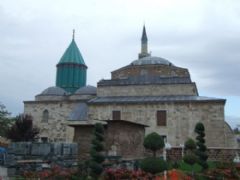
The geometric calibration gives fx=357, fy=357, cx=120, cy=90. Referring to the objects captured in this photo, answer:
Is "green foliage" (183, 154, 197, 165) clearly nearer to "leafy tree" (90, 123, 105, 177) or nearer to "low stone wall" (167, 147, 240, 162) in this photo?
"low stone wall" (167, 147, 240, 162)

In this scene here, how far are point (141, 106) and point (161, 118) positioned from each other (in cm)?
173

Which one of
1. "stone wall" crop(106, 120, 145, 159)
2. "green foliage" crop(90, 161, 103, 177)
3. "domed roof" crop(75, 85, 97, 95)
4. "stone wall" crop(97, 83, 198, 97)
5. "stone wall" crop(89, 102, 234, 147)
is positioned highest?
"domed roof" crop(75, 85, 97, 95)

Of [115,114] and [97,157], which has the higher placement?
[115,114]

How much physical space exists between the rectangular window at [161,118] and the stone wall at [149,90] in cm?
228

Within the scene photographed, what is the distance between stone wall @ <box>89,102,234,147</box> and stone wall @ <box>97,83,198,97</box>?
75.3 inches

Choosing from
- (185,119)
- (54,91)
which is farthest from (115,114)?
(54,91)

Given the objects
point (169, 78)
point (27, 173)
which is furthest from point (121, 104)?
point (27, 173)

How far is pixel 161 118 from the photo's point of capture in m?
25.8

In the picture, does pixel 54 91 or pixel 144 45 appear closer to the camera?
pixel 54 91

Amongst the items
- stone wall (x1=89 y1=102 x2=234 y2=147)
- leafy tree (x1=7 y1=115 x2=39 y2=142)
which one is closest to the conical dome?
stone wall (x1=89 y1=102 x2=234 y2=147)

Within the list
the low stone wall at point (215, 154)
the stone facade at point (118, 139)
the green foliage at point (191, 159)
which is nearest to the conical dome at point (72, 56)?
the stone facade at point (118, 139)

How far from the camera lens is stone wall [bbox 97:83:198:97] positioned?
2716 centimetres

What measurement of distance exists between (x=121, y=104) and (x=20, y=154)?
15.0 meters

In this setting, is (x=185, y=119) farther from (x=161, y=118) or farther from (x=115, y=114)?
(x=115, y=114)
